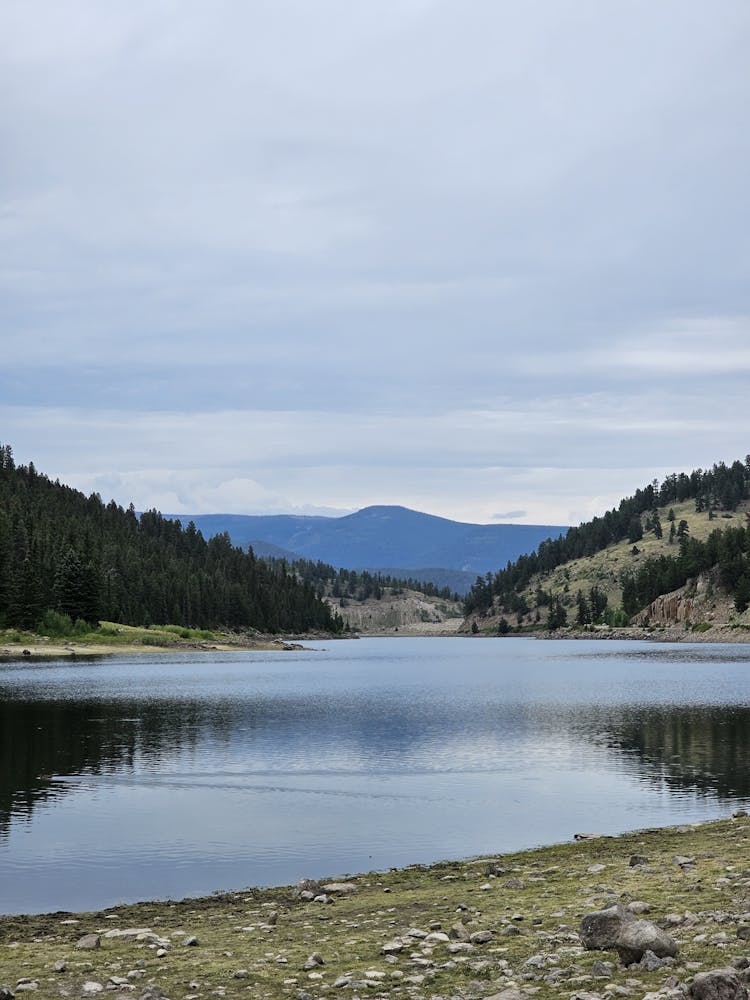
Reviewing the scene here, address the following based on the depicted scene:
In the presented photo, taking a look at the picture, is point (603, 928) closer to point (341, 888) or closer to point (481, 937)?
point (481, 937)

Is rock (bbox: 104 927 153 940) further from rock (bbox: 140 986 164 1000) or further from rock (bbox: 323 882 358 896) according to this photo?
rock (bbox: 323 882 358 896)

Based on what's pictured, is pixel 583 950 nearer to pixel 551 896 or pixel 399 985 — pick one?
pixel 399 985

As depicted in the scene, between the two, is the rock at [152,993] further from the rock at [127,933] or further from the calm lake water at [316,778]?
the calm lake water at [316,778]

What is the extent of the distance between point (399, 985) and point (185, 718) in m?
64.1

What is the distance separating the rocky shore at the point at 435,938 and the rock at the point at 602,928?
32 mm

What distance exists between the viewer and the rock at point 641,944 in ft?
55.7

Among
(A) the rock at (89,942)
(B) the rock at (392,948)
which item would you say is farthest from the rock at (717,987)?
(A) the rock at (89,942)

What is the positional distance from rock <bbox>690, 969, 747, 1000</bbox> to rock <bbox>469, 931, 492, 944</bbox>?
6.29 meters

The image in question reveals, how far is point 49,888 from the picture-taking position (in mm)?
28938

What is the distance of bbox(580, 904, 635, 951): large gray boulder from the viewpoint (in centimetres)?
1817

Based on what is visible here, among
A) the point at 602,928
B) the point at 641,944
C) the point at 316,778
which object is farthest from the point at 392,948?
the point at 316,778

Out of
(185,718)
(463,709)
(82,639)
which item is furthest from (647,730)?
(82,639)

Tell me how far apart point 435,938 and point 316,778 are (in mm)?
30704

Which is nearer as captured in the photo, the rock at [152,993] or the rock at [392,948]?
the rock at [152,993]
